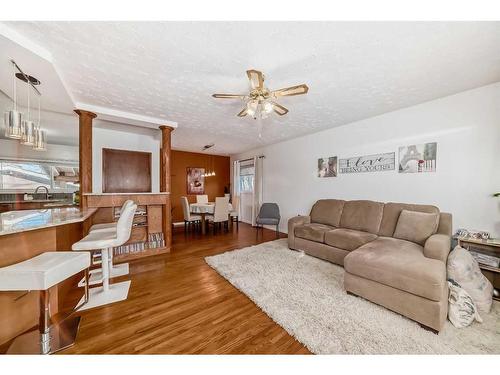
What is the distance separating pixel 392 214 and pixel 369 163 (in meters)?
1.03

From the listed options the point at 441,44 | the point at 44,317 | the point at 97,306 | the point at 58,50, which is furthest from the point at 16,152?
the point at 441,44

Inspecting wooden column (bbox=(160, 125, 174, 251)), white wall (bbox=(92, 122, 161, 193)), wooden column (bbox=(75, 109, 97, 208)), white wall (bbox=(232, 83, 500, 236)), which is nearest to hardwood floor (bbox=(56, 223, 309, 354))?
wooden column (bbox=(160, 125, 174, 251))

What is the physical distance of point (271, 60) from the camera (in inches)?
71.2

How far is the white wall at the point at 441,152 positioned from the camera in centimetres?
231

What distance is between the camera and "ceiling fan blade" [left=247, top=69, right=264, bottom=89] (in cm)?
164

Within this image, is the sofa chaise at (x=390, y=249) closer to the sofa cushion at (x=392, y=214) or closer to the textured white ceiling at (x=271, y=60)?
the sofa cushion at (x=392, y=214)

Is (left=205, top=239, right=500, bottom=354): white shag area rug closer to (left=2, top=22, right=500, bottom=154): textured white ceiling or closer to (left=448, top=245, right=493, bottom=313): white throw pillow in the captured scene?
(left=448, top=245, right=493, bottom=313): white throw pillow

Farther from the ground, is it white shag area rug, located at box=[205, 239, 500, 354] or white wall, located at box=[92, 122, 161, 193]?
white wall, located at box=[92, 122, 161, 193]

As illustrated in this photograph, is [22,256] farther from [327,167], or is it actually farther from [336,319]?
[327,167]

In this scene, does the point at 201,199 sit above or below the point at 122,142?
below

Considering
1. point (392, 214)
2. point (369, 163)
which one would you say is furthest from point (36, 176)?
point (392, 214)

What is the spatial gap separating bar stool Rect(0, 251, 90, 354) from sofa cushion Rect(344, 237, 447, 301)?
2560mm

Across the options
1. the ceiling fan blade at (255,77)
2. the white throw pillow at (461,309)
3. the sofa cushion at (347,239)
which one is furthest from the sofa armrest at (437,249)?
the ceiling fan blade at (255,77)

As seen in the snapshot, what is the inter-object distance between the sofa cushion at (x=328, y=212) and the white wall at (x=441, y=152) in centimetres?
31
